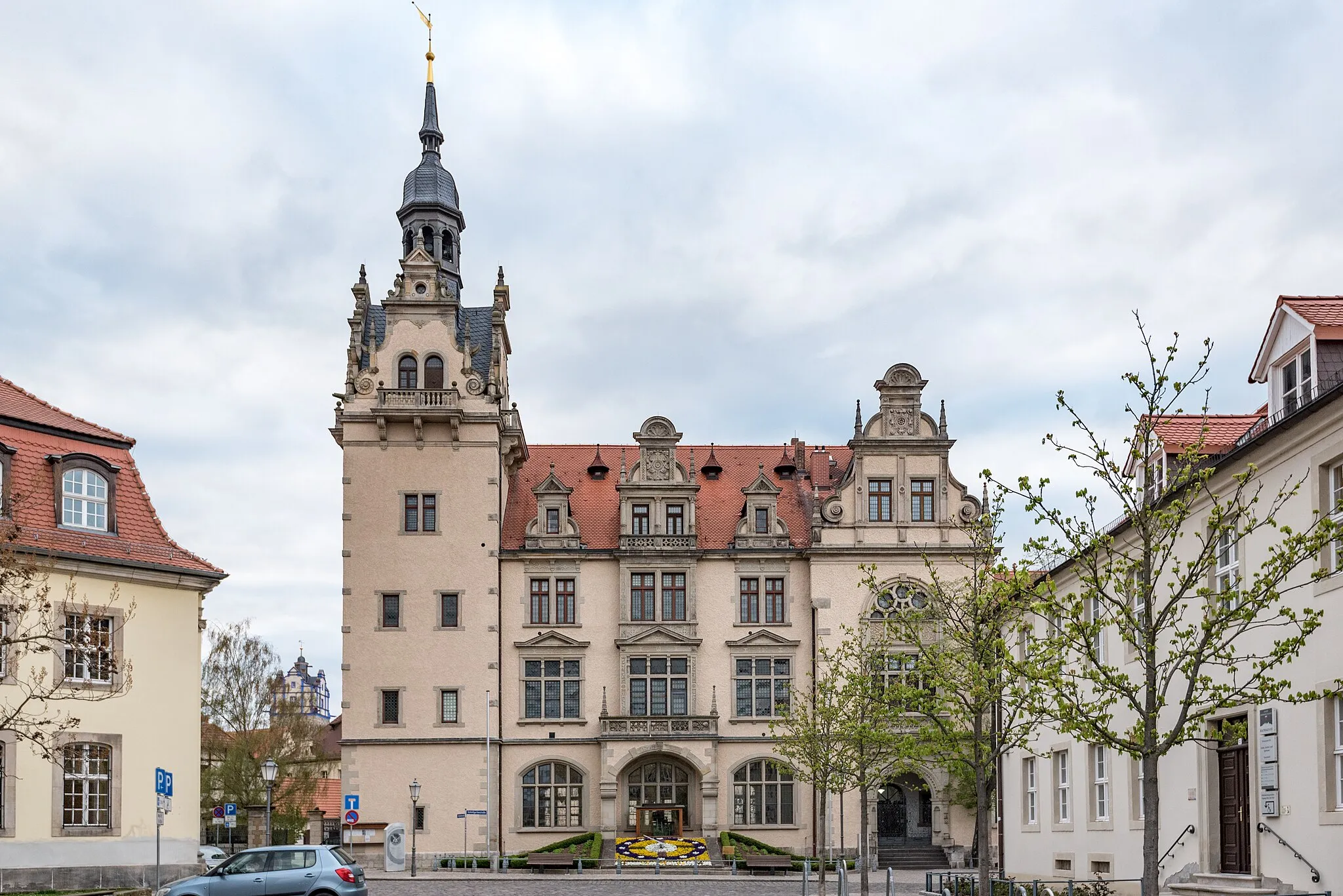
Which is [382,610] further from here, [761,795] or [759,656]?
[761,795]

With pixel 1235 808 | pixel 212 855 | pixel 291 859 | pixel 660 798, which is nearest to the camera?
pixel 1235 808

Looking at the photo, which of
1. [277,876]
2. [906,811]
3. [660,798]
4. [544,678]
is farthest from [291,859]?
[906,811]

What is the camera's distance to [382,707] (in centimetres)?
5369

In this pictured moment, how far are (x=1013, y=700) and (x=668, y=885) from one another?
21.1 metres

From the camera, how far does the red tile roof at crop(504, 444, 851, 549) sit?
56219 mm

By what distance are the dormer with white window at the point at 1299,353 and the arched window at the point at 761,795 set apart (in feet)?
105

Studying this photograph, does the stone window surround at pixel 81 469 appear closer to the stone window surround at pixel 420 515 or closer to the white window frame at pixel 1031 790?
the stone window surround at pixel 420 515

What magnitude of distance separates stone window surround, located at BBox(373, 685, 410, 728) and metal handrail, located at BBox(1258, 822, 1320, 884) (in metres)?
36.4

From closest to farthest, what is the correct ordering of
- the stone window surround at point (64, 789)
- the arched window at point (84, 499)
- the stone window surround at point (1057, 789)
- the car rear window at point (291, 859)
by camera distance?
the car rear window at point (291, 859) < the stone window surround at point (64, 789) < the arched window at point (84, 499) < the stone window surround at point (1057, 789)

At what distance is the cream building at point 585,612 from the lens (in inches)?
2105

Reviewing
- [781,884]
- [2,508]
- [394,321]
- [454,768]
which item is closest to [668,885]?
[781,884]

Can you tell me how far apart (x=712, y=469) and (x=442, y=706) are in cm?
1364

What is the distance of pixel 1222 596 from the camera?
16312 mm

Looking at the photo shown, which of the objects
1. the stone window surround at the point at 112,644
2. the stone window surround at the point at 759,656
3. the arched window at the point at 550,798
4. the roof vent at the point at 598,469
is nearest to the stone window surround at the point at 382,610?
the arched window at the point at 550,798
